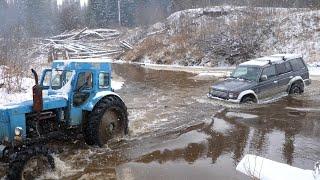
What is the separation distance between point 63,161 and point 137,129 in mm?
3487

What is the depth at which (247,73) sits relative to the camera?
16625mm

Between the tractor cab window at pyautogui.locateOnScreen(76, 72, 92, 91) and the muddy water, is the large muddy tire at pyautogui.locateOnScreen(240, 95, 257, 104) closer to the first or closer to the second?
the muddy water

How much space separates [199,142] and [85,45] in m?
39.9

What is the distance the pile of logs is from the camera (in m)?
43.2

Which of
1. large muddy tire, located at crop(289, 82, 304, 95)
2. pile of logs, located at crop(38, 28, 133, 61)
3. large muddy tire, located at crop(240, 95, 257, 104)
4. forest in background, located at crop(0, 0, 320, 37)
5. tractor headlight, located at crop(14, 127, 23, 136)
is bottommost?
large muddy tire, located at crop(240, 95, 257, 104)

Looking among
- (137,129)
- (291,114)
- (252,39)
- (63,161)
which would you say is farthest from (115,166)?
(252,39)

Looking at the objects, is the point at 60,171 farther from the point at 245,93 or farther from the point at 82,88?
the point at 245,93

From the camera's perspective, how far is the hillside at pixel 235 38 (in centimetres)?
3102

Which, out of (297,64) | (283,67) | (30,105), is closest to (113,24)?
(297,64)

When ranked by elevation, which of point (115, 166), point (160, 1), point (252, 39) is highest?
point (160, 1)

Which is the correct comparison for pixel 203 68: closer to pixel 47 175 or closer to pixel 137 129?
pixel 137 129

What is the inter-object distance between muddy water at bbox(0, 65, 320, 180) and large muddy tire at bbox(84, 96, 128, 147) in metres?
0.22

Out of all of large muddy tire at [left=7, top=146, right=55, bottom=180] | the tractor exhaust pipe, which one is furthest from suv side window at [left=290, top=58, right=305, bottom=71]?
large muddy tire at [left=7, top=146, right=55, bottom=180]

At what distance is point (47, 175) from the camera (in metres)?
8.78
